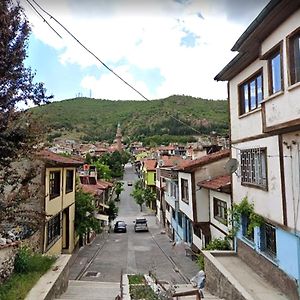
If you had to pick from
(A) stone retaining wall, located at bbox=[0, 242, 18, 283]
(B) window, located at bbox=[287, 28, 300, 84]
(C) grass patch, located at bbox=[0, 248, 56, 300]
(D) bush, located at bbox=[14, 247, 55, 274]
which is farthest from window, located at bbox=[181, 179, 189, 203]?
(B) window, located at bbox=[287, 28, 300, 84]

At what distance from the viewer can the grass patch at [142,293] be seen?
35.3 ft

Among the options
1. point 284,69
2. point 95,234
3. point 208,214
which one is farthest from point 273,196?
point 95,234

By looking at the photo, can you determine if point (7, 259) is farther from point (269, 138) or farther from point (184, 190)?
point (184, 190)

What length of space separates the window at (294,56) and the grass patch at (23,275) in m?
8.92

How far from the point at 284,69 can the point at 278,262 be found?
5.86 metres

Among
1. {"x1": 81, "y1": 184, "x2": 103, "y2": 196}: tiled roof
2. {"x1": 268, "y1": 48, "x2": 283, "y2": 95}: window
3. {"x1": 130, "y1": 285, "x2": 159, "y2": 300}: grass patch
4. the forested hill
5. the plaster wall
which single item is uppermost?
the forested hill

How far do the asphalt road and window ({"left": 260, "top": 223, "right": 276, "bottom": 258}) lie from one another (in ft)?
25.8

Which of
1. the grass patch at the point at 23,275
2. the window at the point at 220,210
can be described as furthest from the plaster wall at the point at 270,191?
the grass patch at the point at 23,275

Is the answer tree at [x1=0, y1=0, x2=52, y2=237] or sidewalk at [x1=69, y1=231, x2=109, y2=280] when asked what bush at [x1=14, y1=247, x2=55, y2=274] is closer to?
tree at [x1=0, y1=0, x2=52, y2=237]

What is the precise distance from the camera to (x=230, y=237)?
56.3 feet

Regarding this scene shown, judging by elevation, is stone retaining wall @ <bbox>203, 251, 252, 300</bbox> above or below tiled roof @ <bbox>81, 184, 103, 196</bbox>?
below

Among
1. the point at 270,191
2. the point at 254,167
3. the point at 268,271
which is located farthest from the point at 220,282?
the point at 254,167

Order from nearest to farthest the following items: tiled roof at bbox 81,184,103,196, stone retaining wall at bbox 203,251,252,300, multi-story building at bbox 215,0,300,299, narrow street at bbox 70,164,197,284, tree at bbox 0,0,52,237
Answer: tree at bbox 0,0,52,237, multi-story building at bbox 215,0,300,299, stone retaining wall at bbox 203,251,252,300, narrow street at bbox 70,164,197,284, tiled roof at bbox 81,184,103,196

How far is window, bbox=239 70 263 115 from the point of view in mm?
13584
